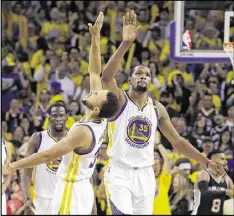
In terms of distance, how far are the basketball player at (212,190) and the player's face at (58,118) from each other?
6.67 feet

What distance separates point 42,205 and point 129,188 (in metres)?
1.36

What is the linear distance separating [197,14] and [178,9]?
2178 mm

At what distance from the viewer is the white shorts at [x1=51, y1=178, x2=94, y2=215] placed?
6922mm

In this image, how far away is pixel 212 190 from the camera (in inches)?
373

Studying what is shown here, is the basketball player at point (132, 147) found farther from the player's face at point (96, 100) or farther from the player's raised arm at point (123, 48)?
the player's face at point (96, 100)

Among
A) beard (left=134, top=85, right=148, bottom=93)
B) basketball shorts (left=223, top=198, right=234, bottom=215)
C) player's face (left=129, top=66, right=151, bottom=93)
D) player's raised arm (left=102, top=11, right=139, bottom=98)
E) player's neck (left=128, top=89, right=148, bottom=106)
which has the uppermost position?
player's raised arm (left=102, top=11, right=139, bottom=98)

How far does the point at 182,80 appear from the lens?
12328mm

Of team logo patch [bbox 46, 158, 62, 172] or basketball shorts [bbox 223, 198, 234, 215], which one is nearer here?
team logo patch [bbox 46, 158, 62, 172]

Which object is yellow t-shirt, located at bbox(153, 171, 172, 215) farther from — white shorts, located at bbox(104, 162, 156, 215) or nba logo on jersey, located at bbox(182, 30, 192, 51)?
white shorts, located at bbox(104, 162, 156, 215)

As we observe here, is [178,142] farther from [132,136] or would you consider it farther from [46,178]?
[46,178]

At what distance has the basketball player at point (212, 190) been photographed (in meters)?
9.29

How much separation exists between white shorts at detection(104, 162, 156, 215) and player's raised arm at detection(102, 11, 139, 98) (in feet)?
2.60

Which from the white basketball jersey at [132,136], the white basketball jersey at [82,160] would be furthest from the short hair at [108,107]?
the white basketball jersey at [132,136]

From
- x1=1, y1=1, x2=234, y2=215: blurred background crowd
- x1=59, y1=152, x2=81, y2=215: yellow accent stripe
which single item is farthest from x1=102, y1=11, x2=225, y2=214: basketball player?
x1=1, y1=1, x2=234, y2=215: blurred background crowd
